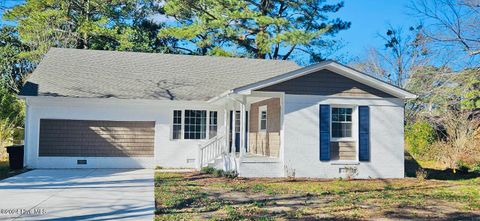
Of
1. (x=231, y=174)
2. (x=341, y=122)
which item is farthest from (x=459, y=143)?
(x=231, y=174)

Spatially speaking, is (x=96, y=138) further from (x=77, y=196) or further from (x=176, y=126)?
(x=77, y=196)

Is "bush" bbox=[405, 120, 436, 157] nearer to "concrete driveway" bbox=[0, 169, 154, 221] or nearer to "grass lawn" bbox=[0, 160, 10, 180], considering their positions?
"concrete driveway" bbox=[0, 169, 154, 221]

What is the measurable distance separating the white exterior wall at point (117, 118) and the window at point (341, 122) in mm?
5183

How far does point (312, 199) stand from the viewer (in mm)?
9758

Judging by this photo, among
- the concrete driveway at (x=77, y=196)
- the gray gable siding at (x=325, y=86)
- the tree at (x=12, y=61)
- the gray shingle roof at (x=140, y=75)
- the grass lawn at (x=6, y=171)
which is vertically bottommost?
the concrete driveway at (x=77, y=196)

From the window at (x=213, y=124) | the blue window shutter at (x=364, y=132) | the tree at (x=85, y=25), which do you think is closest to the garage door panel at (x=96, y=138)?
the window at (x=213, y=124)

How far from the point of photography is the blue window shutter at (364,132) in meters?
14.5

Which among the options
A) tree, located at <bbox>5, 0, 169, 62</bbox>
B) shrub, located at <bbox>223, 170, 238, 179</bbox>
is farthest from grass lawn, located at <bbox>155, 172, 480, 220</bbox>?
tree, located at <bbox>5, 0, 169, 62</bbox>

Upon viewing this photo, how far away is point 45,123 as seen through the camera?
16.5m

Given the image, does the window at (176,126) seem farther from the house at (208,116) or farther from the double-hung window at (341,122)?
the double-hung window at (341,122)

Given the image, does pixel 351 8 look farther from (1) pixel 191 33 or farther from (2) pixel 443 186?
(2) pixel 443 186

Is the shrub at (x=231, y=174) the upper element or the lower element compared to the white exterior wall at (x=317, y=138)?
lower

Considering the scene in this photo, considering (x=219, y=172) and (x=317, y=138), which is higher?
(x=317, y=138)

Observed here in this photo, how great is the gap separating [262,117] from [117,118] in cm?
557
